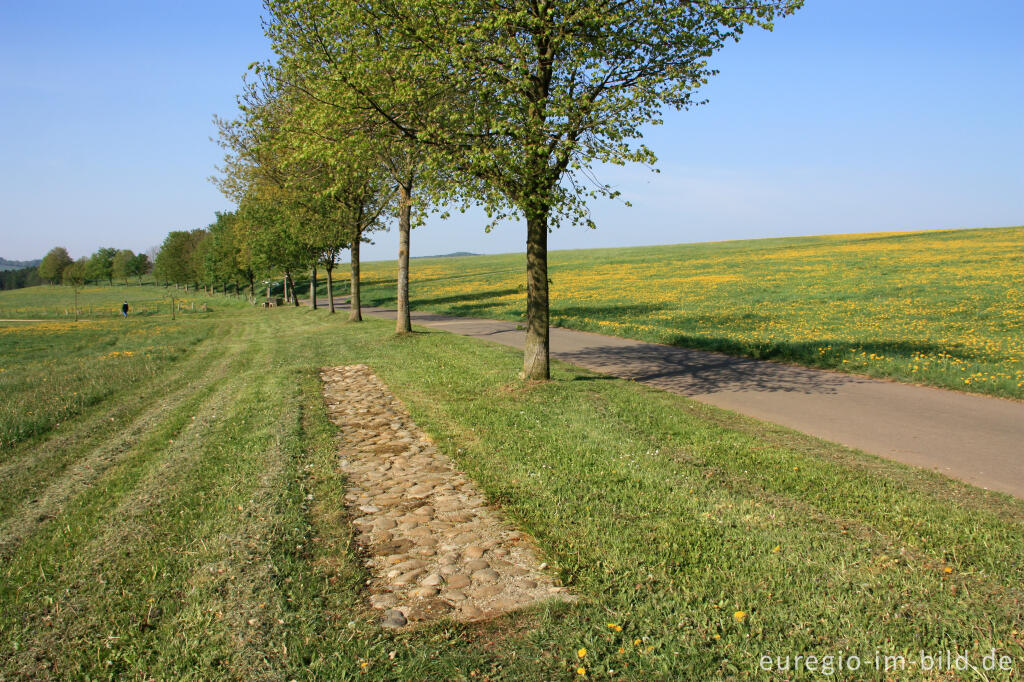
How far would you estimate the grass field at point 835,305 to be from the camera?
1297 centimetres

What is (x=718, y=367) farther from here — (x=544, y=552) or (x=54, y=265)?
(x=54, y=265)

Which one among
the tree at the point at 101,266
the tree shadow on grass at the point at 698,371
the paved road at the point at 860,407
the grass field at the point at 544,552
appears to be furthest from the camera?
the tree at the point at 101,266

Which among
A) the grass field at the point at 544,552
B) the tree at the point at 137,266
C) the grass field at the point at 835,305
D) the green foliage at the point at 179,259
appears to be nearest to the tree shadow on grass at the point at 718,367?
the grass field at the point at 835,305

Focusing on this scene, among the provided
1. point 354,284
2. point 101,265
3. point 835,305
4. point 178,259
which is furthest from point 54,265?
point 835,305

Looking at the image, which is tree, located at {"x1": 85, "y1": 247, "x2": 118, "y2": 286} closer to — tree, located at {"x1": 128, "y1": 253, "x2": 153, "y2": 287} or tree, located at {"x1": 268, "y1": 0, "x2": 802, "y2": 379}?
tree, located at {"x1": 128, "y1": 253, "x2": 153, "y2": 287}

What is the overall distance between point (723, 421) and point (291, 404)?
6.47 metres

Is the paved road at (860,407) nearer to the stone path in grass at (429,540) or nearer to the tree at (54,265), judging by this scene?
the stone path in grass at (429,540)

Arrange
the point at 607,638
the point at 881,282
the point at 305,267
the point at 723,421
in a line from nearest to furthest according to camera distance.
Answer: the point at 607,638
the point at 723,421
the point at 881,282
the point at 305,267

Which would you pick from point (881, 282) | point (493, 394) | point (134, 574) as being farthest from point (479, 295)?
point (134, 574)

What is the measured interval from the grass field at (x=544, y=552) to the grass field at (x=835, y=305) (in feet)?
21.1

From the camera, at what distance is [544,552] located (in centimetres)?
456

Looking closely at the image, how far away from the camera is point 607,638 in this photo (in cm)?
344

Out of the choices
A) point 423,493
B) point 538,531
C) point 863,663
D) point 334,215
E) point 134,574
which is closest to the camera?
point 863,663

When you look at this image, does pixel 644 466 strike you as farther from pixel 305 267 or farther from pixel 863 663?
pixel 305 267
